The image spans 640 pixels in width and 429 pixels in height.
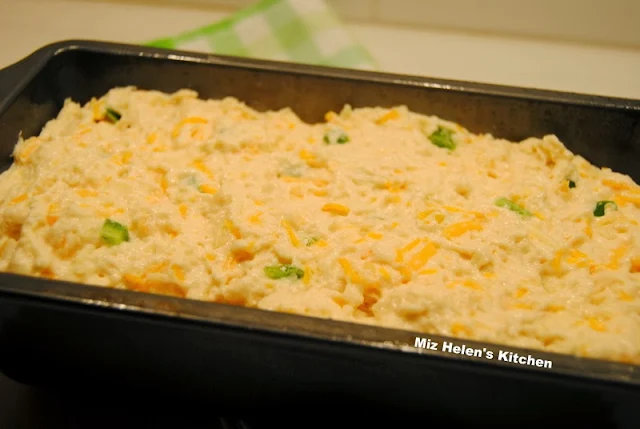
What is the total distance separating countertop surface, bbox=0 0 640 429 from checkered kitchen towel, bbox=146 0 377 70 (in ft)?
0.71

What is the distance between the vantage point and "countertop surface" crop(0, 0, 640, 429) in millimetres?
1889

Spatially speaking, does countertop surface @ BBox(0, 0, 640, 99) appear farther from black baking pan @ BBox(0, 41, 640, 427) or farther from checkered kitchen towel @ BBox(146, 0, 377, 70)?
black baking pan @ BBox(0, 41, 640, 427)

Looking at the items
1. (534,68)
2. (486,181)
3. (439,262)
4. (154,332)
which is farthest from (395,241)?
(534,68)

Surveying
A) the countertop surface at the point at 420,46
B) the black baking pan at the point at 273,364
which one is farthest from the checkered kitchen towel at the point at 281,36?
the black baking pan at the point at 273,364

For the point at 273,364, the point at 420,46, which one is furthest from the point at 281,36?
the point at 273,364

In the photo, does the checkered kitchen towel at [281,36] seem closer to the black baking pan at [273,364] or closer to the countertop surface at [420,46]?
the countertop surface at [420,46]

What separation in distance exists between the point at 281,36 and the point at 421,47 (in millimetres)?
452

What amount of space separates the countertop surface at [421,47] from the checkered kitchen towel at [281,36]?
0.22 meters

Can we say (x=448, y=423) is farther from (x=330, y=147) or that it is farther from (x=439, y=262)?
(x=330, y=147)

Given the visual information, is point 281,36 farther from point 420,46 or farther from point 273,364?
point 273,364

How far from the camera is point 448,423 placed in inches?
36.0

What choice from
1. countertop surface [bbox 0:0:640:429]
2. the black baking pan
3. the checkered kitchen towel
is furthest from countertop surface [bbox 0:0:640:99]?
the black baking pan

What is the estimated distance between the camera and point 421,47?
1997 mm

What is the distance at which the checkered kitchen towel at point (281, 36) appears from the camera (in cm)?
179
